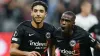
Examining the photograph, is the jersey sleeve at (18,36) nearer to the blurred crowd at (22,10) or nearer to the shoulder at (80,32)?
the shoulder at (80,32)

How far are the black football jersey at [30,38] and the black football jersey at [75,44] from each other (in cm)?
28

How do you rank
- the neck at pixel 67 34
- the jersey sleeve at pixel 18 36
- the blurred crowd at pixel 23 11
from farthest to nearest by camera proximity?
the blurred crowd at pixel 23 11 → the neck at pixel 67 34 → the jersey sleeve at pixel 18 36

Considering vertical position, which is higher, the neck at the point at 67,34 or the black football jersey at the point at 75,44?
→ the neck at the point at 67,34

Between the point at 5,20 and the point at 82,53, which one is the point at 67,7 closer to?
the point at 5,20

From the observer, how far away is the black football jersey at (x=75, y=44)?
376 inches

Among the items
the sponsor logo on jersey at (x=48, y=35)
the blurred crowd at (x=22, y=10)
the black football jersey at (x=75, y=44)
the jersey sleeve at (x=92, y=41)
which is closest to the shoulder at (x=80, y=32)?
the black football jersey at (x=75, y=44)

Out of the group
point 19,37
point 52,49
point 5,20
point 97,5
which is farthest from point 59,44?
point 97,5

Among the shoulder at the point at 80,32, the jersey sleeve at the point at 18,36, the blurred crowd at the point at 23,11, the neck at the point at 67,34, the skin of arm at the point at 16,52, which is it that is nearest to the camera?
the skin of arm at the point at 16,52

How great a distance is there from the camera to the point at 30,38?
9.41 metres

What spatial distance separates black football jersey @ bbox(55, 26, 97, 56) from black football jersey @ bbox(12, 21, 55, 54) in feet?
0.92

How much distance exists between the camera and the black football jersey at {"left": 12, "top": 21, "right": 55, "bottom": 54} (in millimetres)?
9328

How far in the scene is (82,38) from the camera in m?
9.64

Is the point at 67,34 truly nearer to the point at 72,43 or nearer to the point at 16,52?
the point at 72,43

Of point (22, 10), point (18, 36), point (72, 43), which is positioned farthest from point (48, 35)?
point (22, 10)
